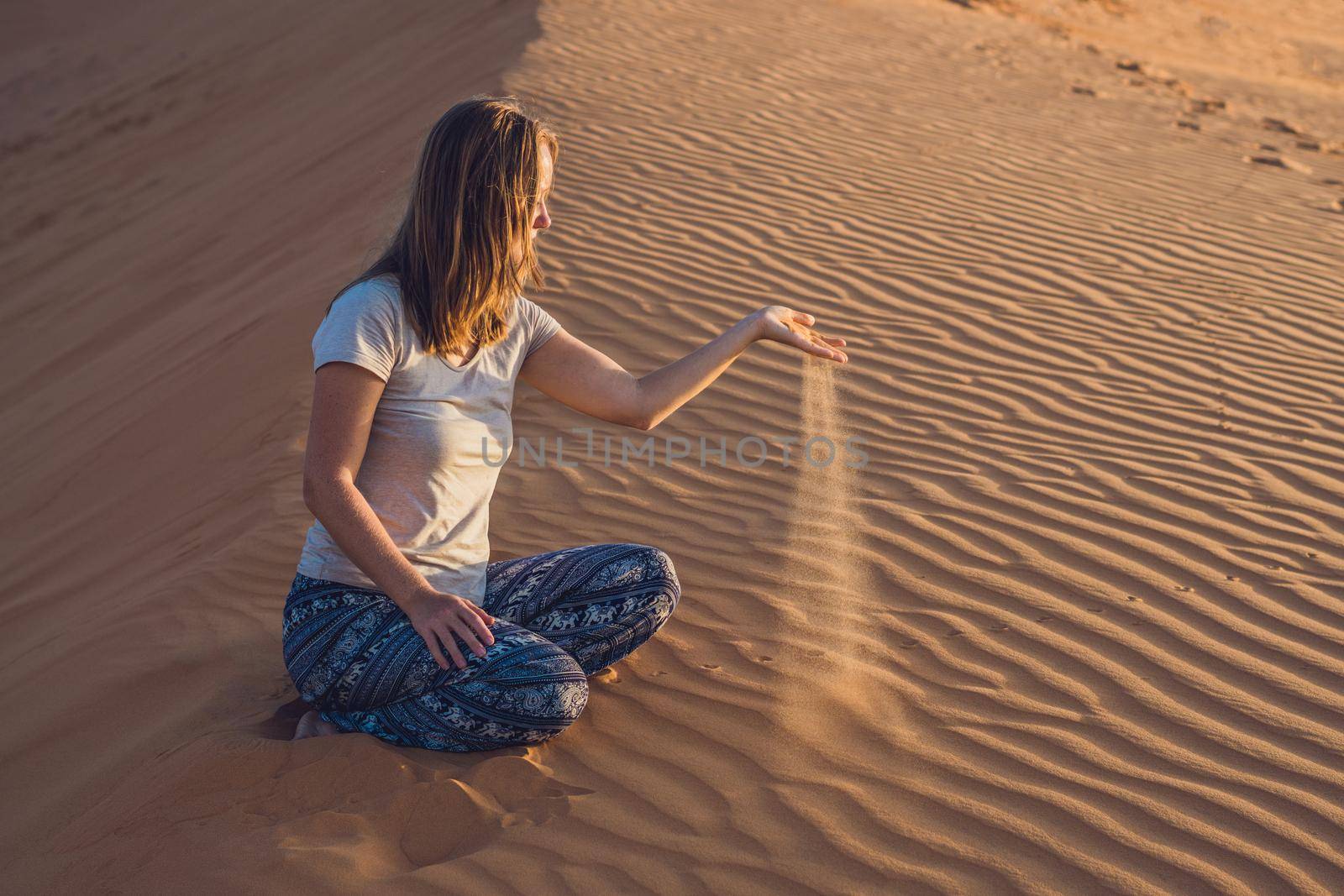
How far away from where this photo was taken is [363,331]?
7.58ft

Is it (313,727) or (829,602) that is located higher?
(829,602)

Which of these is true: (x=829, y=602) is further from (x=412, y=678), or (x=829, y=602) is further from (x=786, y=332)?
(x=412, y=678)

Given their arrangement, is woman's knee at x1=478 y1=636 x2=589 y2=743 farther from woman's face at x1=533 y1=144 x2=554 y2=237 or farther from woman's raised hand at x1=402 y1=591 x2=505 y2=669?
woman's face at x1=533 y1=144 x2=554 y2=237

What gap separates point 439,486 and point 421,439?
0.38 feet

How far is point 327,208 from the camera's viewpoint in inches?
295

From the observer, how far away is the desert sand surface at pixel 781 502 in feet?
7.66

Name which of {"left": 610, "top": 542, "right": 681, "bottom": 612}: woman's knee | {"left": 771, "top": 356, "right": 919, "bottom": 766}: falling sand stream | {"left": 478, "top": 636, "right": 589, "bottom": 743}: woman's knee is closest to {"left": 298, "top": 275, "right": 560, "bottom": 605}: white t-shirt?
{"left": 478, "top": 636, "right": 589, "bottom": 743}: woman's knee

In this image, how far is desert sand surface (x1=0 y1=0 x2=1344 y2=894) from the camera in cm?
233

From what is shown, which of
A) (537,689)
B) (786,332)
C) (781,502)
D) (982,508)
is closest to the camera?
(537,689)

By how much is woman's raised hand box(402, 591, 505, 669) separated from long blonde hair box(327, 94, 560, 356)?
0.53m

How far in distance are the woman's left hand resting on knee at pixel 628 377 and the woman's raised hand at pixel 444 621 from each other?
0.64m

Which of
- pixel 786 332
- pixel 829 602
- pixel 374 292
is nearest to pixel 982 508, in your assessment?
pixel 829 602

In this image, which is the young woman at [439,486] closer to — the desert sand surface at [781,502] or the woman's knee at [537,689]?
the woman's knee at [537,689]

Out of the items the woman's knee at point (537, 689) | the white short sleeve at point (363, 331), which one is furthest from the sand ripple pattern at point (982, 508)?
the white short sleeve at point (363, 331)
